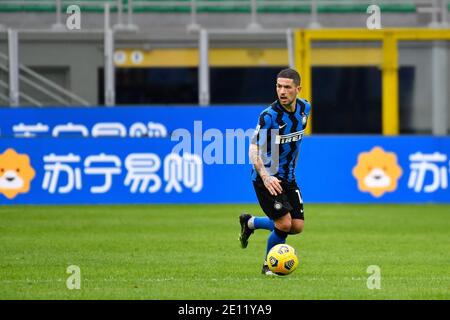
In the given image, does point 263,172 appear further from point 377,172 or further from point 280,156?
point 377,172

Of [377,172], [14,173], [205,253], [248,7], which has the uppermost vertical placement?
[248,7]

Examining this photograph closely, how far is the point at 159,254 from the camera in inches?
559

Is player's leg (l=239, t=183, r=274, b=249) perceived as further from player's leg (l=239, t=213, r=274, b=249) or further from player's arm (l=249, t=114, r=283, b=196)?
player's arm (l=249, t=114, r=283, b=196)

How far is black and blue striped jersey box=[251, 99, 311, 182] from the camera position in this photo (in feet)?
39.6

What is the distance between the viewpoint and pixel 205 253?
47.1 ft

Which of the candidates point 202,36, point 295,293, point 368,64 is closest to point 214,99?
point 202,36

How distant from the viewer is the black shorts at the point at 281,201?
Result: 12.1 metres

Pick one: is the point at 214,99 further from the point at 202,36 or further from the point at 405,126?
the point at 405,126

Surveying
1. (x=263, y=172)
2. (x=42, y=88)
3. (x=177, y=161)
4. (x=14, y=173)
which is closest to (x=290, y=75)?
(x=263, y=172)

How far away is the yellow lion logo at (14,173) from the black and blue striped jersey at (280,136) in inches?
434

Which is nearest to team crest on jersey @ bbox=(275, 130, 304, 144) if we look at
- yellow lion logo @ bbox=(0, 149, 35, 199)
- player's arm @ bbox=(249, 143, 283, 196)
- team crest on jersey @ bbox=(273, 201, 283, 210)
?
player's arm @ bbox=(249, 143, 283, 196)

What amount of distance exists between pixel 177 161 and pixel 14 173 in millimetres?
3044

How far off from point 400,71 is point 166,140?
5807mm

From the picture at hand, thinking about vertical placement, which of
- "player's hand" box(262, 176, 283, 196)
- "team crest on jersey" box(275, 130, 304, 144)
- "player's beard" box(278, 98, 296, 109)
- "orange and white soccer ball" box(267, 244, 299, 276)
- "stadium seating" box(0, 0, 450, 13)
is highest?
"stadium seating" box(0, 0, 450, 13)
